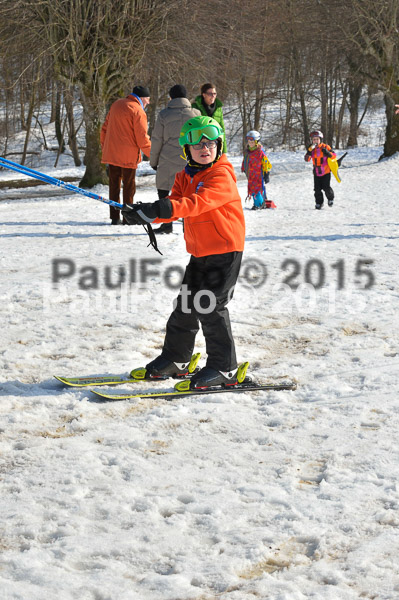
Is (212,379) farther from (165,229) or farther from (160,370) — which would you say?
(165,229)

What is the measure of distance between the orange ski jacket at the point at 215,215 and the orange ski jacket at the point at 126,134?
18.6 ft

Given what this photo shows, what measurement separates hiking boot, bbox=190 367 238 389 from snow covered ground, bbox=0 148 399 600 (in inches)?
4.5

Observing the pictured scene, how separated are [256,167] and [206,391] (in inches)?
361

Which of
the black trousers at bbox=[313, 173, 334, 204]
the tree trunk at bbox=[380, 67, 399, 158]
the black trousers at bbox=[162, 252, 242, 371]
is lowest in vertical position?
the black trousers at bbox=[162, 252, 242, 371]

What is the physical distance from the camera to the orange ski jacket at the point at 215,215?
3957 mm

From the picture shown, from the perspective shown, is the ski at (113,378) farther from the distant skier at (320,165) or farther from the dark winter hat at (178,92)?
the distant skier at (320,165)

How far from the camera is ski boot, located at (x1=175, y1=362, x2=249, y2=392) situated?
4242mm

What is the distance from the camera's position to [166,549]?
257cm

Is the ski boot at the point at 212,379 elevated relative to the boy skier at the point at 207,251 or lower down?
lower down

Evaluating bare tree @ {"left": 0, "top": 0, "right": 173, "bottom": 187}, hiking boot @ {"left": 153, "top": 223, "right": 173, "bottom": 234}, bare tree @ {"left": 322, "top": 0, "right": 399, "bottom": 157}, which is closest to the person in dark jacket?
hiking boot @ {"left": 153, "top": 223, "right": 173, "bottom": 234}

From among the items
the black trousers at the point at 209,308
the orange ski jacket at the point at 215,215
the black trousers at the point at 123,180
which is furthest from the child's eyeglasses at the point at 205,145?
the black trousers at the point at 123,180

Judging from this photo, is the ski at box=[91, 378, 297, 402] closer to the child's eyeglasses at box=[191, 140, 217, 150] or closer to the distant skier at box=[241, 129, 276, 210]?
the child's eyeglasses at box=[191, 140, 217, 150]

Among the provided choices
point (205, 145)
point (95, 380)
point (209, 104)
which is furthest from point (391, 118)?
point (95, 380)

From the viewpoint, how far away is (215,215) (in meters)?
4.02
